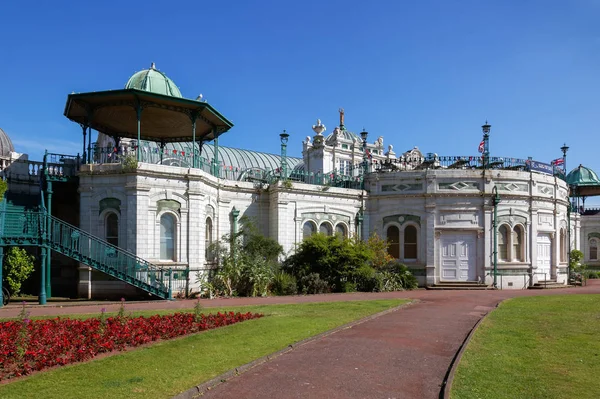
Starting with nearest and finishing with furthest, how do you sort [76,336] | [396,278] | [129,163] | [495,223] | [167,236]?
[76,336]
[129,163]
[167,236]
[396,278]
[495,223]

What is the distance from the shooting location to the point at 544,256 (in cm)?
3067

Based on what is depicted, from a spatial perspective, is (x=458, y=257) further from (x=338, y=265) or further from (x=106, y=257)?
(x=106, y=257)

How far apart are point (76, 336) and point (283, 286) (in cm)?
1315

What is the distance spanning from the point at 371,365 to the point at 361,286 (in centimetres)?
1610

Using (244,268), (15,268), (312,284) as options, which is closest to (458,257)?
(312,284)

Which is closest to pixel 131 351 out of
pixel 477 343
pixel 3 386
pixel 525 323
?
pixel 3 386

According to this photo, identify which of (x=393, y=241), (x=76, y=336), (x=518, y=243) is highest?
(x=393, y=241)

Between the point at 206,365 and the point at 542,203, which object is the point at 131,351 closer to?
the point at 206,365

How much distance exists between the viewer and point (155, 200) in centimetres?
2189

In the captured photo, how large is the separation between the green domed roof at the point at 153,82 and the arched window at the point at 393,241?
13829 mm

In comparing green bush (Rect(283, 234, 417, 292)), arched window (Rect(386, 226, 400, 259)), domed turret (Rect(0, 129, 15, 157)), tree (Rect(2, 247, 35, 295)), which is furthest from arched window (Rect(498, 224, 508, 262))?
domed turret (Rect(0, 129, 15, 157))

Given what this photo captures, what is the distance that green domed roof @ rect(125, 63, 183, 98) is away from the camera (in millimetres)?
23734

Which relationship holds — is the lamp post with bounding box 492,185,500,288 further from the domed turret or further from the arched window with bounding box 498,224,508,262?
the domed turret

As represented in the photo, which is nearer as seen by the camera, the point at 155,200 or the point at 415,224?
the point at 155,200
